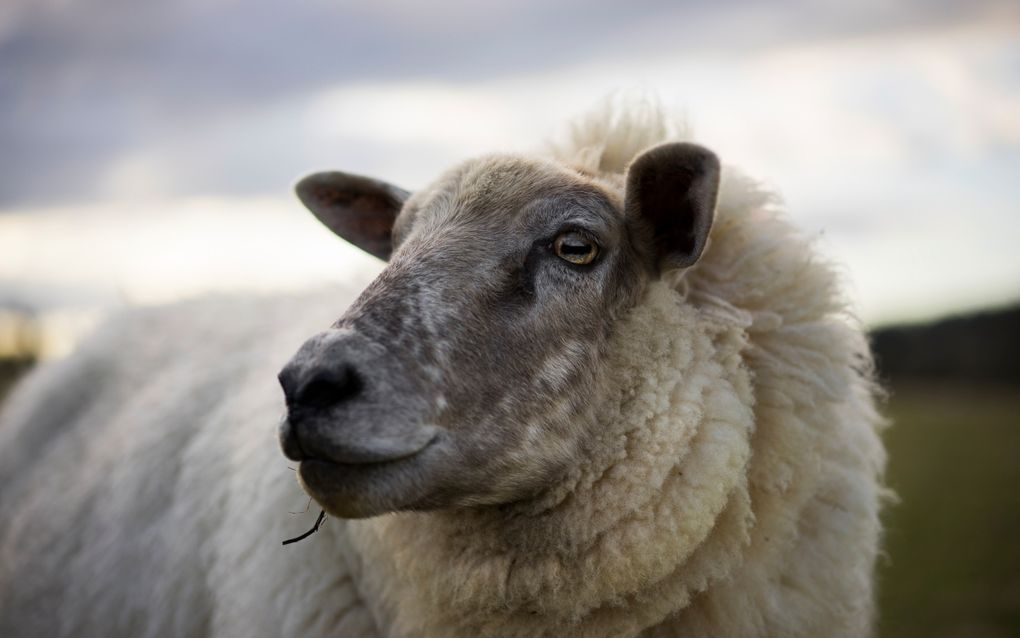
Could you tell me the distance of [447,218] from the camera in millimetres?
2754

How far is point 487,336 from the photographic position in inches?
95.0

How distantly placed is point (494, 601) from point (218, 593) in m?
1.33

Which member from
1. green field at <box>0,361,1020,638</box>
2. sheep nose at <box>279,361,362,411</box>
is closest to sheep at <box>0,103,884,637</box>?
sheep nose at <box>279,361,362,411</box>

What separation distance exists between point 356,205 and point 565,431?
1615mm

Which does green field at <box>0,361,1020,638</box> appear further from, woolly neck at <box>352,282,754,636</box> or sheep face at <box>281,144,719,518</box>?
sheep face at <box>281,144,719,518</box>

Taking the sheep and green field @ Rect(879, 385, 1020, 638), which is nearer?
the sheep

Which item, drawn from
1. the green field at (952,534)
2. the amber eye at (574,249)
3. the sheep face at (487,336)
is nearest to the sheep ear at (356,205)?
the sheep face at (487,336)

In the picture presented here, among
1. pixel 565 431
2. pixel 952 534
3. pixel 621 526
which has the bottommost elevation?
pixel 952 534

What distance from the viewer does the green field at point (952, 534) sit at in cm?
775

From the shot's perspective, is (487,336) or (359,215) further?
(359,215)

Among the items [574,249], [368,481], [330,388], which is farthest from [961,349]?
[330,388]

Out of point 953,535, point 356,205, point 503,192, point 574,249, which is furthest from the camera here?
point 953,535

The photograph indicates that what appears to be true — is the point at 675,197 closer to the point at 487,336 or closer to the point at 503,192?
the point at 503,192

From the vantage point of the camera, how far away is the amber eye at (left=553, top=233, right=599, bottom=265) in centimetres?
261
